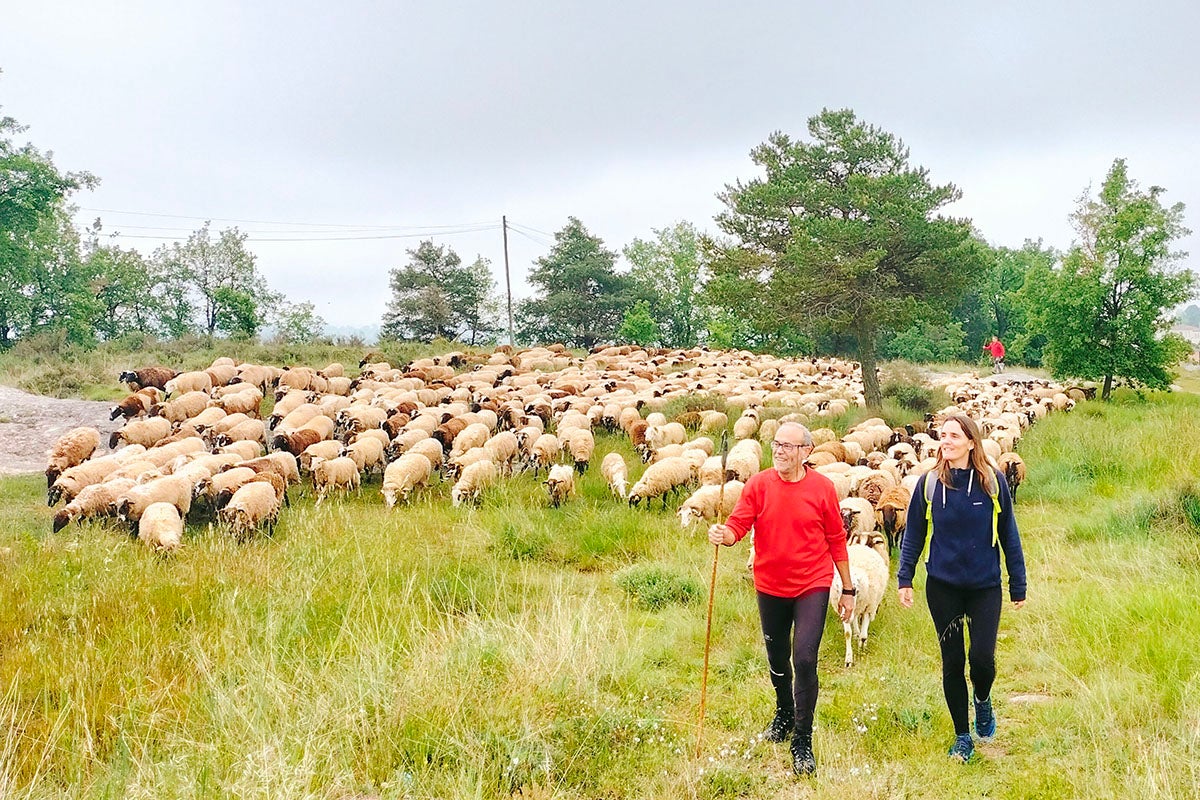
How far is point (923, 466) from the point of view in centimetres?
1101

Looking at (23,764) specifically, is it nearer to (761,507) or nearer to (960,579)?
(761,507)

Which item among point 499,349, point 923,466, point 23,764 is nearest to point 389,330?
point 499,349

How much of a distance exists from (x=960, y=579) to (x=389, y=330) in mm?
47672

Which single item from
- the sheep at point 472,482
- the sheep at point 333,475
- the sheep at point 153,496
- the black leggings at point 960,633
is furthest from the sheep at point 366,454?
the black leggings at point 960,633

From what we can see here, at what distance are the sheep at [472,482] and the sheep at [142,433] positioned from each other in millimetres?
6270

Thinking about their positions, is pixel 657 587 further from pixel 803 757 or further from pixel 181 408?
pixel 181 408

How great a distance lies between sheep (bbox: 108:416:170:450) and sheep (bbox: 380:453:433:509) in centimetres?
513

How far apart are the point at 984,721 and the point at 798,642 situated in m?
1.44

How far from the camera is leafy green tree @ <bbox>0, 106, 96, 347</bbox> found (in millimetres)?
33062

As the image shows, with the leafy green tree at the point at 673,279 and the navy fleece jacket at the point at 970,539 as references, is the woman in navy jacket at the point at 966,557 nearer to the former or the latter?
the navy fleece jacket at the point at 970,539

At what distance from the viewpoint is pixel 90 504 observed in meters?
9.36

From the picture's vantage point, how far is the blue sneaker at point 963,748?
4.36m

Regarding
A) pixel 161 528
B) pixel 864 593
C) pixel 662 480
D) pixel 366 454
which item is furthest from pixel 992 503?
pixel 366 454

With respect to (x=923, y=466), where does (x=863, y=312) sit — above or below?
above
